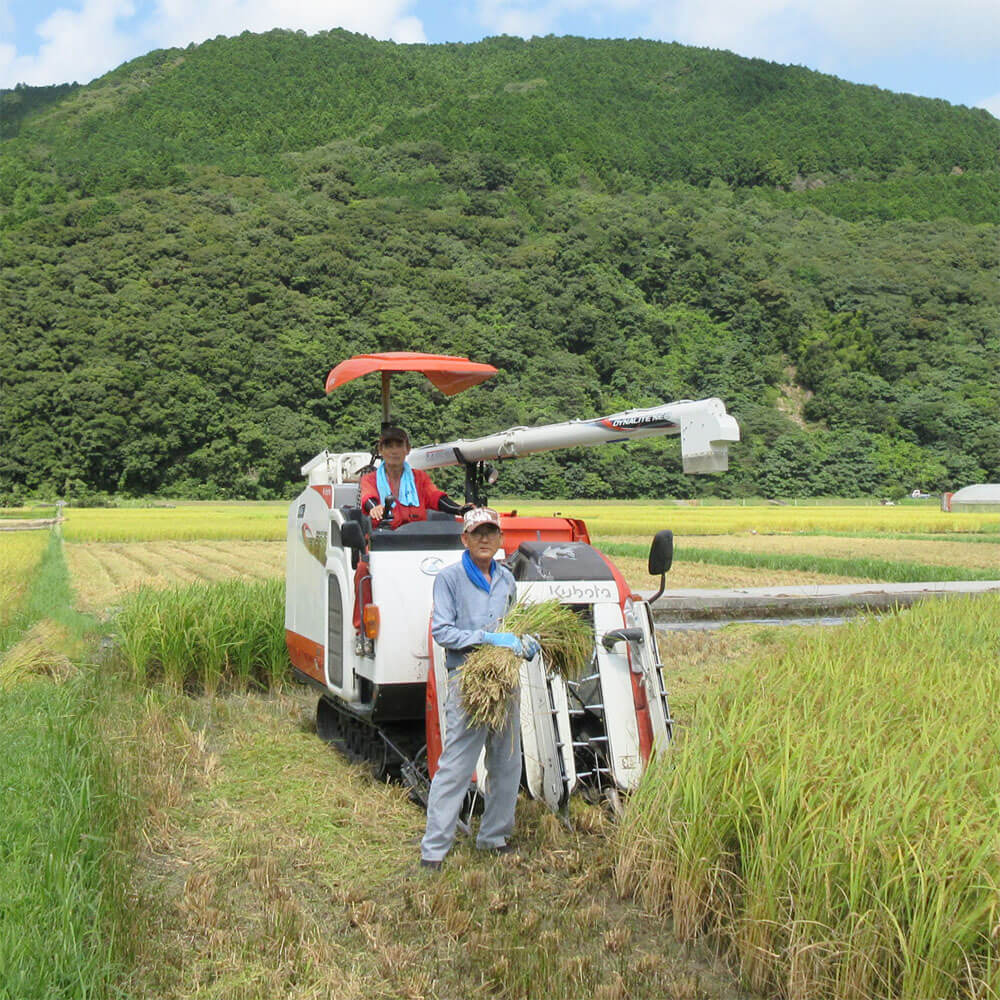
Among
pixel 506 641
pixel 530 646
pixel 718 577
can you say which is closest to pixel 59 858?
pixel 506 641

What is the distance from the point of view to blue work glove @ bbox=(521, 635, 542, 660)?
14.2 feet

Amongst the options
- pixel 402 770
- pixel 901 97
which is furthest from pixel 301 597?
pixel 901 97

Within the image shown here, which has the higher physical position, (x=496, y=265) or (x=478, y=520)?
(x=496, y=265)

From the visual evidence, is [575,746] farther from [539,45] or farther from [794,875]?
[539,45]

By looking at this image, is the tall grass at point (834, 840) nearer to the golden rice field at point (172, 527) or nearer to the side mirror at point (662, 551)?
the side mirror at point (662, 551)

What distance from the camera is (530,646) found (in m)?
4.39

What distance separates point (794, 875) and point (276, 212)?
273 feet

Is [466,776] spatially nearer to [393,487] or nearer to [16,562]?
[393,487]

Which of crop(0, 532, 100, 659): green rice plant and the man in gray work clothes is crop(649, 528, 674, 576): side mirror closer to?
the man in gray work clothes

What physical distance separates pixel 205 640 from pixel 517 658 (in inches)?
192

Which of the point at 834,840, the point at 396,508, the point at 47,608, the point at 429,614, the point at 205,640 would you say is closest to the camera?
the point at 834,840

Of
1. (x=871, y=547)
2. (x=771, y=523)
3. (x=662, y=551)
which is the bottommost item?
(x=771, y=523)

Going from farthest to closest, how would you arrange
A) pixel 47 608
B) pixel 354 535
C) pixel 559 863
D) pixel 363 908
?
pixel 47 608, pixel 354 535, pixel 559 863, pixel 363 908

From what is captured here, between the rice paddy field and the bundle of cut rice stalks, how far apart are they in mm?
599
